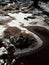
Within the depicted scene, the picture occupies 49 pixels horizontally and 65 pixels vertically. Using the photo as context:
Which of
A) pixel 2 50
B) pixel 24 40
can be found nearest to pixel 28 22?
pixel 24 40

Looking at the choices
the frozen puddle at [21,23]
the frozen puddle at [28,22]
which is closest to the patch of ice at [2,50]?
the frozen puddle at [21,23]

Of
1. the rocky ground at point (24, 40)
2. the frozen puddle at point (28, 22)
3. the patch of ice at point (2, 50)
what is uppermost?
the patch of ice at point (2, 50)

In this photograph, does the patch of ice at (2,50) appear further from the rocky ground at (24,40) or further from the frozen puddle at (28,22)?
the frozen puddle at (28,22)

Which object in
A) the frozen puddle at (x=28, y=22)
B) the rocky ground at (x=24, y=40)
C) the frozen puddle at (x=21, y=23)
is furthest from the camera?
the frozen puddle at (x=28, y=22)

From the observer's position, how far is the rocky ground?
1956cm

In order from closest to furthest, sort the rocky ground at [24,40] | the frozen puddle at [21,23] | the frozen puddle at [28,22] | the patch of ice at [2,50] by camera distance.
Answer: the rocky ground at [24,40]
the patch of ice at [2,50]
the frozen puddle at [21,23]
the frozen puddle at [28,22]

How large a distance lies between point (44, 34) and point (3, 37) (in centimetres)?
623

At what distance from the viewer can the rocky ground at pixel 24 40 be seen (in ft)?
64.2

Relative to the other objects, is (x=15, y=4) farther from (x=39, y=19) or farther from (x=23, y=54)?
(x=23, y=54)

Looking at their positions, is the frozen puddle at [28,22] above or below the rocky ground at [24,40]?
below

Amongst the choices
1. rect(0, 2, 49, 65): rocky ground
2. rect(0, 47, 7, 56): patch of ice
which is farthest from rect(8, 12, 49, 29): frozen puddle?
rect(0, 47, 7, 56): patch of ice

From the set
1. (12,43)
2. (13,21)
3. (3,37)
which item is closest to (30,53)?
(12,43)

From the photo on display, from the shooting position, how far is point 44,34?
26438mm

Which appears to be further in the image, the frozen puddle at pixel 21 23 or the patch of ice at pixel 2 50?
the frozen puddle at pixel 21 23
